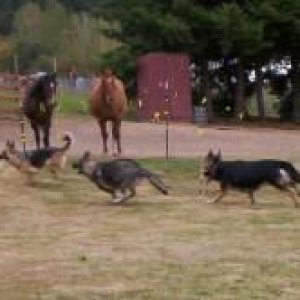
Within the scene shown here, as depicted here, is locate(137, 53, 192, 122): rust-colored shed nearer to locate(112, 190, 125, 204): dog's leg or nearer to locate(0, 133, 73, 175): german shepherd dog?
locate(0, 133, 73, 175): german shepherd dog

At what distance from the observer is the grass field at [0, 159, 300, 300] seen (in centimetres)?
778

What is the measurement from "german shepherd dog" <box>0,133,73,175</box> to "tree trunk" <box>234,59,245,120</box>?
76.6 ft

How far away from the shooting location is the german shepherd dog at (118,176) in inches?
517

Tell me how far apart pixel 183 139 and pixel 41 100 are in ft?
26.0

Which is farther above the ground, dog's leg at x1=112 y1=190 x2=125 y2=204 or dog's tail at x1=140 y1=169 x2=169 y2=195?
dog's tail at x1=140 y1=169 x2=169 y2=195

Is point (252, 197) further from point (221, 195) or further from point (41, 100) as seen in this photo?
point (41, 100)

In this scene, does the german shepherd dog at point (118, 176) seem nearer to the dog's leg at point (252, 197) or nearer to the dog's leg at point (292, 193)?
the dog's leg at point (252, 197)

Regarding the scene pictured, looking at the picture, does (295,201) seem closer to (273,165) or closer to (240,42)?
(273,165)

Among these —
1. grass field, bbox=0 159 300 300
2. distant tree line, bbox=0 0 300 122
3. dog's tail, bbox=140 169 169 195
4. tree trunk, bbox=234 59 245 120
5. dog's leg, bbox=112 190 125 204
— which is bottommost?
grass field, bbox=0 159 300 300

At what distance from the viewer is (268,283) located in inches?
311

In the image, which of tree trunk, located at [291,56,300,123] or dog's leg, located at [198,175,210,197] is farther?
tree trunk, located at [291,56,300,123]

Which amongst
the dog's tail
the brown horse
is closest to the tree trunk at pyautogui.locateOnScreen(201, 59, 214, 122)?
the brown horse

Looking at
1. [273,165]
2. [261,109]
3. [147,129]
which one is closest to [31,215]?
[273,165]

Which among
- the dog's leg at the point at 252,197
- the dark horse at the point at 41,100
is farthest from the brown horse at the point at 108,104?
the dog's leg at the point at 252,197
